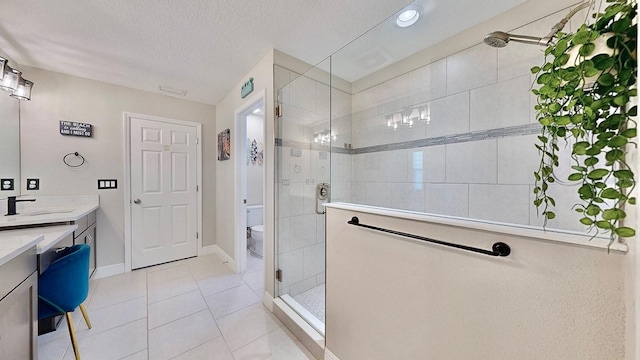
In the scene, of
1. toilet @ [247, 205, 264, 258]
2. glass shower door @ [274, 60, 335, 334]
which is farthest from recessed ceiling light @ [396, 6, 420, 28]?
toilet @ [247, 205, 264, 258]

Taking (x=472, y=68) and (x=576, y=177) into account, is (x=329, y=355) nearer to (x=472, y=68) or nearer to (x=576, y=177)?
(x=576, y=177)

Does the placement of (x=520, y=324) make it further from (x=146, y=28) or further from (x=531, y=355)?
(x=146, y=28)

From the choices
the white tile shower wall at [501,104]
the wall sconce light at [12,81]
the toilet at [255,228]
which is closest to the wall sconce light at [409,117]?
the white tile shower wall at [501,104]

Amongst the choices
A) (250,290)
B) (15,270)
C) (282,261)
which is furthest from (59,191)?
(282,261)

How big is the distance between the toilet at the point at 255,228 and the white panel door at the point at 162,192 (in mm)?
791

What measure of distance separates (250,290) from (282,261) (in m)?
0.62

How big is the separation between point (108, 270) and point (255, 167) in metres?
2.36

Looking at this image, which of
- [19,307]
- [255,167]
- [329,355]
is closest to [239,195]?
[255,167]

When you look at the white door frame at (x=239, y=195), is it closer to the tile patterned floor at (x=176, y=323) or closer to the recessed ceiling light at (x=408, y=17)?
the tile patterned floor at (x=176, y=323)

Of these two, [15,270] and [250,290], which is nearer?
[15,270]

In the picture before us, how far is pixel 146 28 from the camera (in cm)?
169

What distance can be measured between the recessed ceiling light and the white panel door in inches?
115

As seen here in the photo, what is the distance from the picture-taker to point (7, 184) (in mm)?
1994

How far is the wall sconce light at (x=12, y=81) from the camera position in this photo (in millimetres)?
1650
